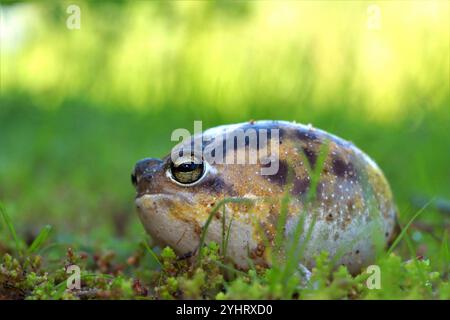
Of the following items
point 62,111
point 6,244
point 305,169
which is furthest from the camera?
point 62,111

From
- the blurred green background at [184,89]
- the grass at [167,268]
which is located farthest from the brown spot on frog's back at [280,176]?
the blurred green background at [184,89]

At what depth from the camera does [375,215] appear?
2.19 meters

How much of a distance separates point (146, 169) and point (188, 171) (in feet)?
0.72

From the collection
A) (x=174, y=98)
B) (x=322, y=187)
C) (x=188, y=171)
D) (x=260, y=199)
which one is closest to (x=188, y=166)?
(x=188, y=171)

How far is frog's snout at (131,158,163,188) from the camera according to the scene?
7.07ft

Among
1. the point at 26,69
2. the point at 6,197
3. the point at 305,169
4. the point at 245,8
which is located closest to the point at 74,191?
the point at 6,197

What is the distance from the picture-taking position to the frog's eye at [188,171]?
2.06 metres

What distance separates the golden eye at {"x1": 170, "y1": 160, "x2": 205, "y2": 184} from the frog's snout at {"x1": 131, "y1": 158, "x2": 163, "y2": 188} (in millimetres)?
110

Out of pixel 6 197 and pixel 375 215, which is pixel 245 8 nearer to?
pixel 6 197

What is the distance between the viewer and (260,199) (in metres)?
2.04

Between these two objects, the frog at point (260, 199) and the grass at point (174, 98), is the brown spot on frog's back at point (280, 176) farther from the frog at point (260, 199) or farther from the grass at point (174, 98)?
the grass at point (174, 98)

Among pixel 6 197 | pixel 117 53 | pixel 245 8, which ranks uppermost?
pixel 245 8

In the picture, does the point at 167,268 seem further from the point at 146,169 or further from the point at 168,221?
the point at 146,169

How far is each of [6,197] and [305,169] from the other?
2.72 m
